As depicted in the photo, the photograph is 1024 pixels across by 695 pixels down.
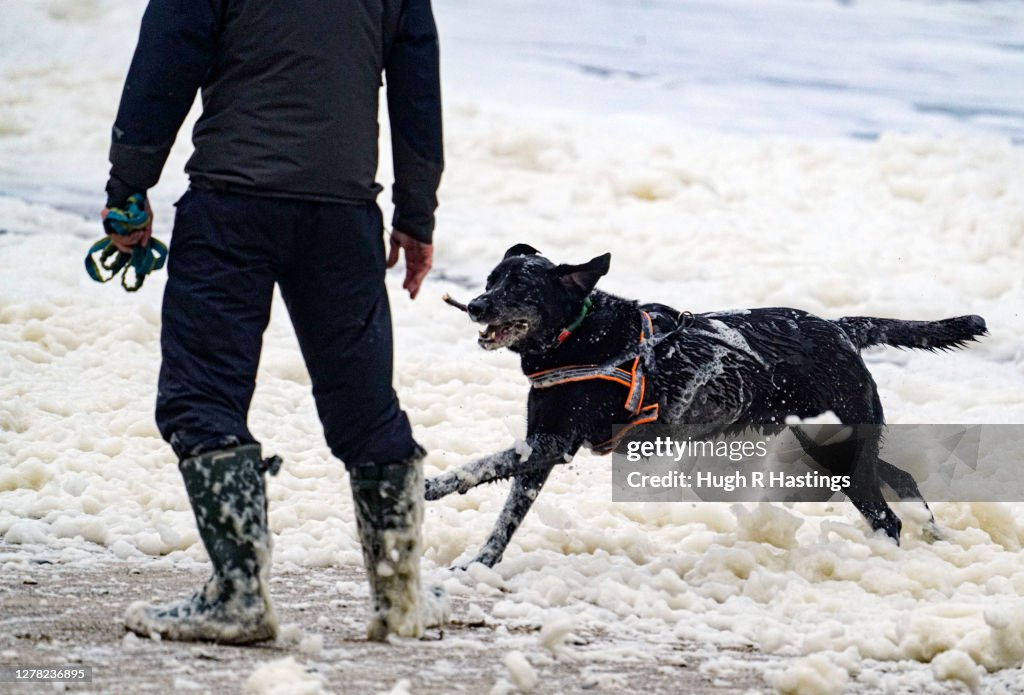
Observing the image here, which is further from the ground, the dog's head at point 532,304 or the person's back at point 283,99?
the person's back at point 283,99

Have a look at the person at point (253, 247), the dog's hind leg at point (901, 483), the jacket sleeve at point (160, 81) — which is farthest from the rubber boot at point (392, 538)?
the dog's hind leg at point (901, 483)

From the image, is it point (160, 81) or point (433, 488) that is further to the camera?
point (433, 488)

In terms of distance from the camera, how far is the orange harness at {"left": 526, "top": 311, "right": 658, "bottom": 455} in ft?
15.2

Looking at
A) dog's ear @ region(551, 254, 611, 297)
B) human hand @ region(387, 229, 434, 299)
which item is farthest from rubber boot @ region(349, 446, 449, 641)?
dog's ear @ region(551, 254, 611, 297)

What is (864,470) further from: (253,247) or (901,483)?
(253,247)

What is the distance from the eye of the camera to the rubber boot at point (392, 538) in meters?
3.44

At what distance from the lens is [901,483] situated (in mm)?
5027

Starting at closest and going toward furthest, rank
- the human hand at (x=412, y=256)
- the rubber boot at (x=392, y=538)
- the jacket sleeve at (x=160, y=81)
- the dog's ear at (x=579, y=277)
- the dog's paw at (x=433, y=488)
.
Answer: the jacket sleeve at (x=160, y=81) → the rubber boot at (x=392, y=538) → the human hand at (x=412, y=256) → the dog's paw at (x=433, y=488) → the dog's ear at (x=579, y=277)

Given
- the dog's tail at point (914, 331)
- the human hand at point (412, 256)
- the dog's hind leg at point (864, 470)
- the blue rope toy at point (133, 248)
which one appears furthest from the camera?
the dog's tail at point (914, 331)

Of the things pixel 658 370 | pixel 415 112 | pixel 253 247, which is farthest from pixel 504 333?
pixel 253 247

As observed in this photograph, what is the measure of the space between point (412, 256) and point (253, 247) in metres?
0.53

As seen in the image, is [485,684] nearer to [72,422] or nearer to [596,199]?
[72,422]

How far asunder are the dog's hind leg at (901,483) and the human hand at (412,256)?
2.22 metres

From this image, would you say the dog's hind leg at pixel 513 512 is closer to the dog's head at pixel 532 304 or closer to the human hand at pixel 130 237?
the dog's head at pixel 532 304
